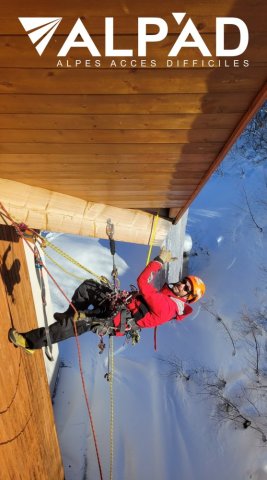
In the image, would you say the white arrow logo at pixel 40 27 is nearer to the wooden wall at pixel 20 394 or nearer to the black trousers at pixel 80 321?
the black trousers at pixel 80 321

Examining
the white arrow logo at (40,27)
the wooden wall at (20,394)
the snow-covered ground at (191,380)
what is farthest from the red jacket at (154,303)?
the white arrow logo at (40,27)

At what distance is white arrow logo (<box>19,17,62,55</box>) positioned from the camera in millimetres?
1688

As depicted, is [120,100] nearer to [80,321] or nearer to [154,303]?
[154,303]

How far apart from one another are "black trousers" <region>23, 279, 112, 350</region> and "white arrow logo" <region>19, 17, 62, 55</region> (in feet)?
10.0

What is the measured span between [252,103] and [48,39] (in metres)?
1.35

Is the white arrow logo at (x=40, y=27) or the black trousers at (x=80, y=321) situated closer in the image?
the white arrow logo at (x=40, y=27)

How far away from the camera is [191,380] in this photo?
9.57 metres

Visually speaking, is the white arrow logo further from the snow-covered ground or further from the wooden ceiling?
the snow-covered ground

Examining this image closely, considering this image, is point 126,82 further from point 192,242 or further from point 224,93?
point 192,242

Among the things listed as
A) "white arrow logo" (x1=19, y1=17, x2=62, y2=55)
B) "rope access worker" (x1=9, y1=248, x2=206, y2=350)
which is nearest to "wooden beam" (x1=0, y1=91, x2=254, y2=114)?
"white arrow logo" (x1=19, y1=17, x2=62, y2=55)

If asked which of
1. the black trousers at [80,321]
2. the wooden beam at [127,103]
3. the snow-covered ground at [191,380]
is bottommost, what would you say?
the snow-covered ground at [191,380]

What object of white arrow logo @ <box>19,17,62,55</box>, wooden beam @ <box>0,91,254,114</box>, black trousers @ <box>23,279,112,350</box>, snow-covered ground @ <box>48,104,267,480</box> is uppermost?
white arrow logo @ <box>19,17,62,55</box>

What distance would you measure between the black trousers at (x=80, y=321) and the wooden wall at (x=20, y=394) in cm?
42

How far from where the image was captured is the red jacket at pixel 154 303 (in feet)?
12.4
